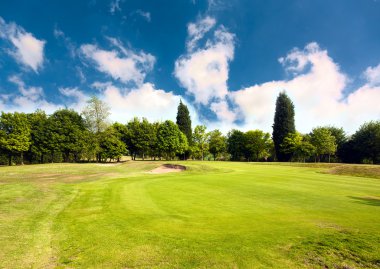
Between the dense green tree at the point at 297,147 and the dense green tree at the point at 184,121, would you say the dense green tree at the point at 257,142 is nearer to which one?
the dense green tree at the point at 297,147

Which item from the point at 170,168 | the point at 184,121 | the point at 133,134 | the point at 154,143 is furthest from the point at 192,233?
the point at 184,121

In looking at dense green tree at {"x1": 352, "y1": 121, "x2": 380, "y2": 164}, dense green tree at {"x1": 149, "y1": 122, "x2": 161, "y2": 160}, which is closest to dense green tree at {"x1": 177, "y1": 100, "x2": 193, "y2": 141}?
dense green tree at {"x1": 149, "y1": 122, "x2": 161, "y2": 160}

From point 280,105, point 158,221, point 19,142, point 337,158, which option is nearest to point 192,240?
point 158,221

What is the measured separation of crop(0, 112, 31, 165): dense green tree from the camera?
54.7m

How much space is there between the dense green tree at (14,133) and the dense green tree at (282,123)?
80.9 m

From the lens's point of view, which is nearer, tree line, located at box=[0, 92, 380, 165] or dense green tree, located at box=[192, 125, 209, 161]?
tree line, located at box=[0, 92, 380, 165]

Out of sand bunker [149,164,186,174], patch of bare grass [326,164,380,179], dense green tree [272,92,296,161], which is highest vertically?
dense green tree [272,92,296,161]

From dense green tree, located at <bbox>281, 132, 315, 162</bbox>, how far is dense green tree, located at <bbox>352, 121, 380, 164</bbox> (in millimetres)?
15998

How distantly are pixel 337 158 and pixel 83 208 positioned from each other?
3814 inches

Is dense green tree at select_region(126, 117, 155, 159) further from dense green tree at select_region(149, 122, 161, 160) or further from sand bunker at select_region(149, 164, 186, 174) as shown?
sand bunker at select_region(149, 164, 186, 174)

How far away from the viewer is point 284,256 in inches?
247

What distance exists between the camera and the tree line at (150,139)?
5987 centimetres

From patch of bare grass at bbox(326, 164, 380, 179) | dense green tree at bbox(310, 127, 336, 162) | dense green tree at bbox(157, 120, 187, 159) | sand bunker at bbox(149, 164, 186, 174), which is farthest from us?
dense green tree at bbox(157, 120, 187, 159)

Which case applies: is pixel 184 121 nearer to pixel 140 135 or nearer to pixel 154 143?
pixel 154 143
